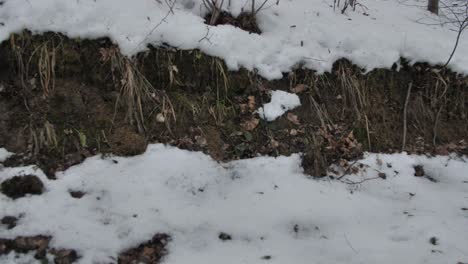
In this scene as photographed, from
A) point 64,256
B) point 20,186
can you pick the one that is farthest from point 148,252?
point 20,186

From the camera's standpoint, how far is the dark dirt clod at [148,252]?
2.45 m

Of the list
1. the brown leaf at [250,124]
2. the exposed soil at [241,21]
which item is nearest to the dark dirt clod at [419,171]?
the brown leaf at [250,124]

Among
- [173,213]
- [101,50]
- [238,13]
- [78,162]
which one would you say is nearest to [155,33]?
[101,50]

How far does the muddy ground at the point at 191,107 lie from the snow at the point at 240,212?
154mm

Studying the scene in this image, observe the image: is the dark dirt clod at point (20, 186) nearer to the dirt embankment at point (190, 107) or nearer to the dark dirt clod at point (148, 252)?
the dirt embankment at point (190, 107)

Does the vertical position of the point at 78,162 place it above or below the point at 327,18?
below

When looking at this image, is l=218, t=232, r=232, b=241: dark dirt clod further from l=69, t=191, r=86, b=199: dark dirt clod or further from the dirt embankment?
l=69, t=191, r=86, b=199: dark dirt clod

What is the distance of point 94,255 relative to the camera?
7.89 feet

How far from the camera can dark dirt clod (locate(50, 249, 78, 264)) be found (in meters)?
2.35

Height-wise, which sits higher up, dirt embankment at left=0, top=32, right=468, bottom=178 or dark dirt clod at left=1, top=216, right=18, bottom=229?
dirt embankment at left=0, top=32, right=468, bottom=178

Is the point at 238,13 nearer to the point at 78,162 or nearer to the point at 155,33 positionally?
the point at 155,33

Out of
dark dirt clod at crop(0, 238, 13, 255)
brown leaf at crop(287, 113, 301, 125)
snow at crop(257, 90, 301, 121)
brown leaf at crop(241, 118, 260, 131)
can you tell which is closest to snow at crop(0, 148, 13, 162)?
dark dirt clod at crop(0, 238, 13, 255)

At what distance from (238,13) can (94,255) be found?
2.58 metres

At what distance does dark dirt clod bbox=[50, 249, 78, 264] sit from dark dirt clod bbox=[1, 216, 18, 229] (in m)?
0.32
